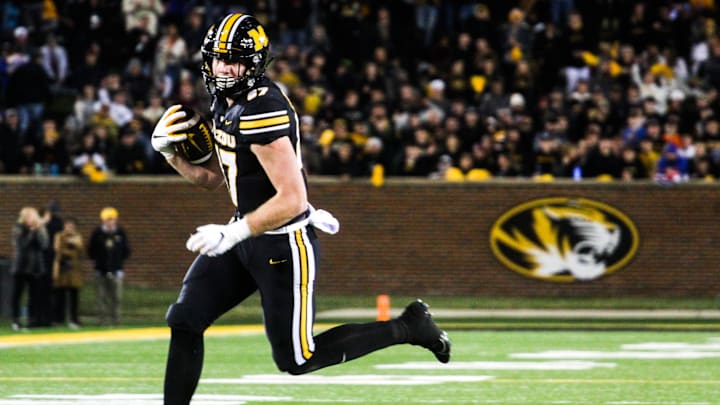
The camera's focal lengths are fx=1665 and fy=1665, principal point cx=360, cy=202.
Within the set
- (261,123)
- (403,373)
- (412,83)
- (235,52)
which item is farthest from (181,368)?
(412,83)

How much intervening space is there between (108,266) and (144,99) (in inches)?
176

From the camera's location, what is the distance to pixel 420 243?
2270cm

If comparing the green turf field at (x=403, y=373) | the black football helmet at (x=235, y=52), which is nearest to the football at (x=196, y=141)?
the black football helmet at (x=235, y=52)

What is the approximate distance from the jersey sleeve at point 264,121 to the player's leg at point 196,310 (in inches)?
21.9

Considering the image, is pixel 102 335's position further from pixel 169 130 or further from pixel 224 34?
pixel 224 34

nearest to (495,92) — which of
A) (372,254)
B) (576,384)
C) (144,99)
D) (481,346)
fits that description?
(372,254)

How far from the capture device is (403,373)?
37.3 feet

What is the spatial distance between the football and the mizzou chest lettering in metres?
15.2

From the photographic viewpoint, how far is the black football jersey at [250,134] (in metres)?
6.83

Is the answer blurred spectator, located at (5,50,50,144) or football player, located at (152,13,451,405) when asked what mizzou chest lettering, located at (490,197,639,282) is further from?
football player, located at (152,13,451,405)

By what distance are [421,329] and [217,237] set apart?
135cm

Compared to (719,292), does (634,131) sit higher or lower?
higher

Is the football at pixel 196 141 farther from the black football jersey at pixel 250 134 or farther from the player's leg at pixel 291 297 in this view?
the player's leg at pixel 291 297

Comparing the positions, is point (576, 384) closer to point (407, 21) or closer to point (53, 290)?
point (53, 290)
